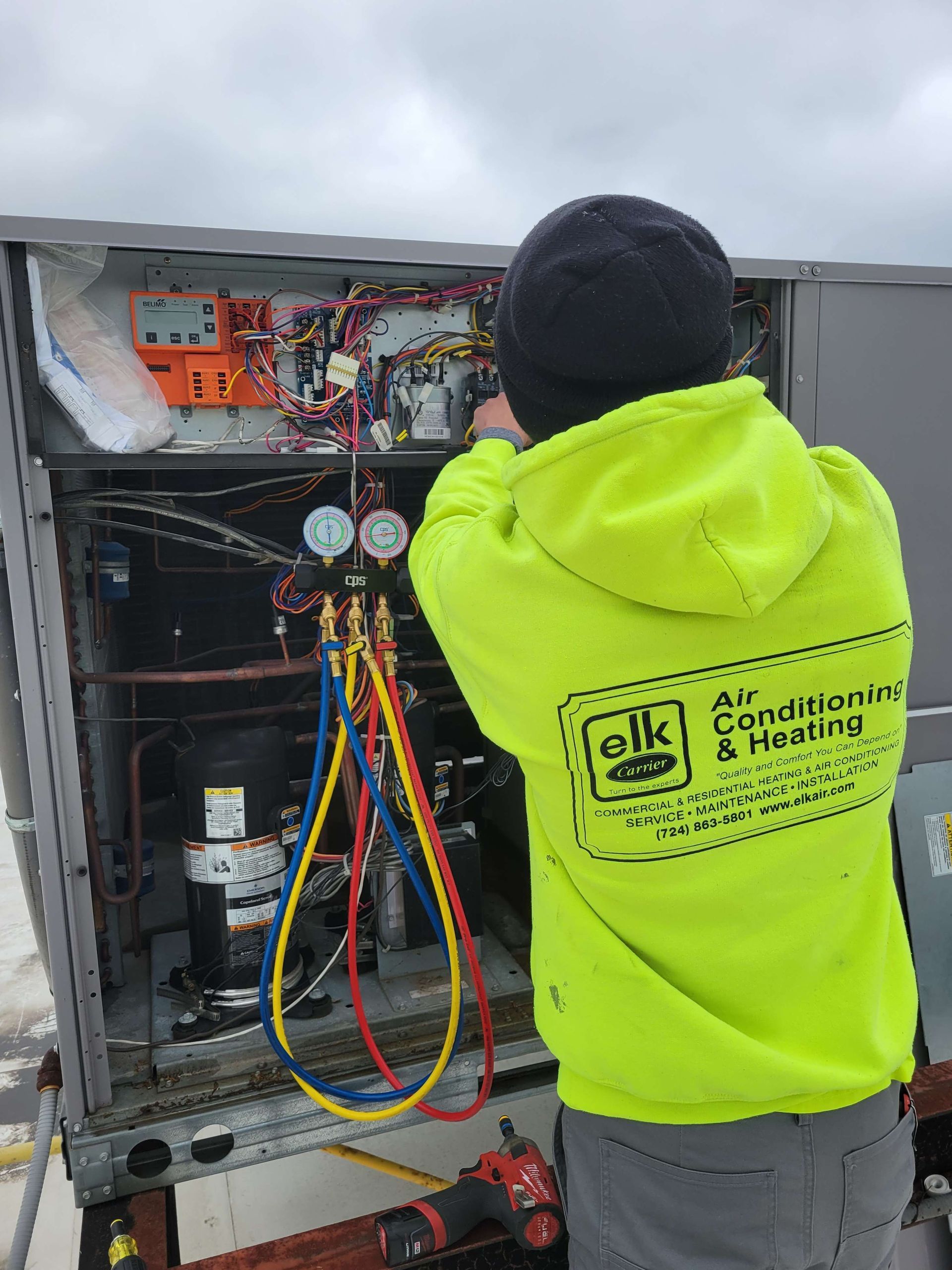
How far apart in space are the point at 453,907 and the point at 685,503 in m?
1.22

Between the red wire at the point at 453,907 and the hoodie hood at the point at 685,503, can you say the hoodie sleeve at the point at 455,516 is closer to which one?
the hoodie hood at the point at 685,503

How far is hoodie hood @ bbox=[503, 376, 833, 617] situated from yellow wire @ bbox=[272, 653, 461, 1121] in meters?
0.91

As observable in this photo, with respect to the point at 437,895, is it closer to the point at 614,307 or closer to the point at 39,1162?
the point at 39,1162

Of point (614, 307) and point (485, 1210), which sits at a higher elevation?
point (614, 307)

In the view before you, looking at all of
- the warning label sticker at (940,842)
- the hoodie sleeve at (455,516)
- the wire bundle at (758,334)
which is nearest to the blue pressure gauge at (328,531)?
the hoodie sleeve at (455,516)

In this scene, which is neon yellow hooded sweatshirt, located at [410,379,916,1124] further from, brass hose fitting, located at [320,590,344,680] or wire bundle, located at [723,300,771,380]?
wire bundle, located at [723,300,771,380]

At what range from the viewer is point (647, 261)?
796 millimetres

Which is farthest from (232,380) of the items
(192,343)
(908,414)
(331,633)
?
(908,414)

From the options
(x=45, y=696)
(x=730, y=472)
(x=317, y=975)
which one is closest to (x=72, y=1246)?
(x=317, y=975)

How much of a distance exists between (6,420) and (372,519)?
0.64 m

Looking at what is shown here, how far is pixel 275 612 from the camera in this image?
1.94 meters

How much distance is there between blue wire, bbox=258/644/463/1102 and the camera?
5.23 feet

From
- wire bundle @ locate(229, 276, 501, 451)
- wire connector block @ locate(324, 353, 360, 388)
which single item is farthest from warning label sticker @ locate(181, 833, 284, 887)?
wire connector block @ locate(324, 353, 360, 388)

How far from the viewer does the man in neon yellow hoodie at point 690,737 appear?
0.78 metres
